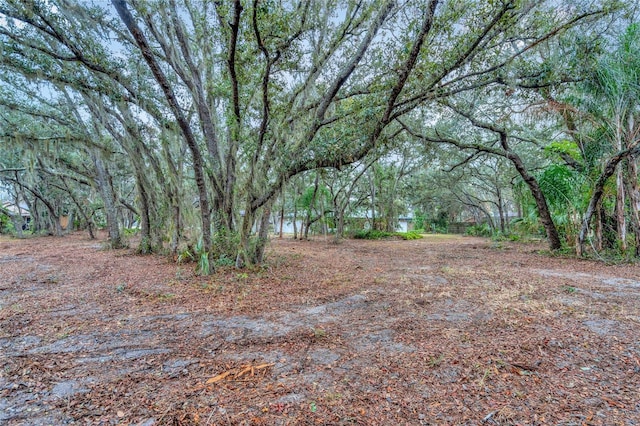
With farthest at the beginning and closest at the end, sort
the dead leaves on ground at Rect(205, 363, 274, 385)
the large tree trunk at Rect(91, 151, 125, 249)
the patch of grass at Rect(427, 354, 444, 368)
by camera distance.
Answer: the large tree trunk at Rect(91, 151, 125, 249) < the patch of grass at Rect(427, 354, 444, 368) < the dead leaves on ground at Rect(205, 363, 274, 385)

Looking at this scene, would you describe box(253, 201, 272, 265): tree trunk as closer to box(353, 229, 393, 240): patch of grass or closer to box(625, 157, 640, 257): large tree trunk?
box(625, 157, 640, 257): large tree trunk

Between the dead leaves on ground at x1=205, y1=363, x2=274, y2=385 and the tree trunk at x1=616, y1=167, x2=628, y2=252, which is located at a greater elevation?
the tree trunk at x1=616, y1=167, x2=628, y2=252

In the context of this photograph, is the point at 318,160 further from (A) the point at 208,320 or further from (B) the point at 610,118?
(B) the point at 610,118

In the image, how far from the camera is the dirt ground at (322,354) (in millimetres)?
1498

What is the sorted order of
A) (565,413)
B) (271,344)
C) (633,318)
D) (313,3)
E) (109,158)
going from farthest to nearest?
(109,158), (313,3), (633,318), (271,344), (565,413)

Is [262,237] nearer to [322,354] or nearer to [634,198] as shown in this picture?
[322,354]

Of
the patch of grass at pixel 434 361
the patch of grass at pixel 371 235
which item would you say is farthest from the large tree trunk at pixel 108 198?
the patch of grass at pixel 371 235

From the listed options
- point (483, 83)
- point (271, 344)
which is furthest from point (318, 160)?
point (271, 344)

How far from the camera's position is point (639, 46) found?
536cm

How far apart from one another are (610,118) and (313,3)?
610cm

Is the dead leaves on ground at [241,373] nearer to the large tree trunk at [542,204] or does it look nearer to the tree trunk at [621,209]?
the tree trunk at [621,209]

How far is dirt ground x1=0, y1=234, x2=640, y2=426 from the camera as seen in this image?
150 cm

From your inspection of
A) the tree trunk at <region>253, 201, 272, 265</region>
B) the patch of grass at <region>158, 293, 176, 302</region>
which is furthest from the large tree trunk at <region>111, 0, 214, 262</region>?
the patch of grass at <region>158, 293, 176, 302</region>

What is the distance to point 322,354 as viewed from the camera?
212cm
